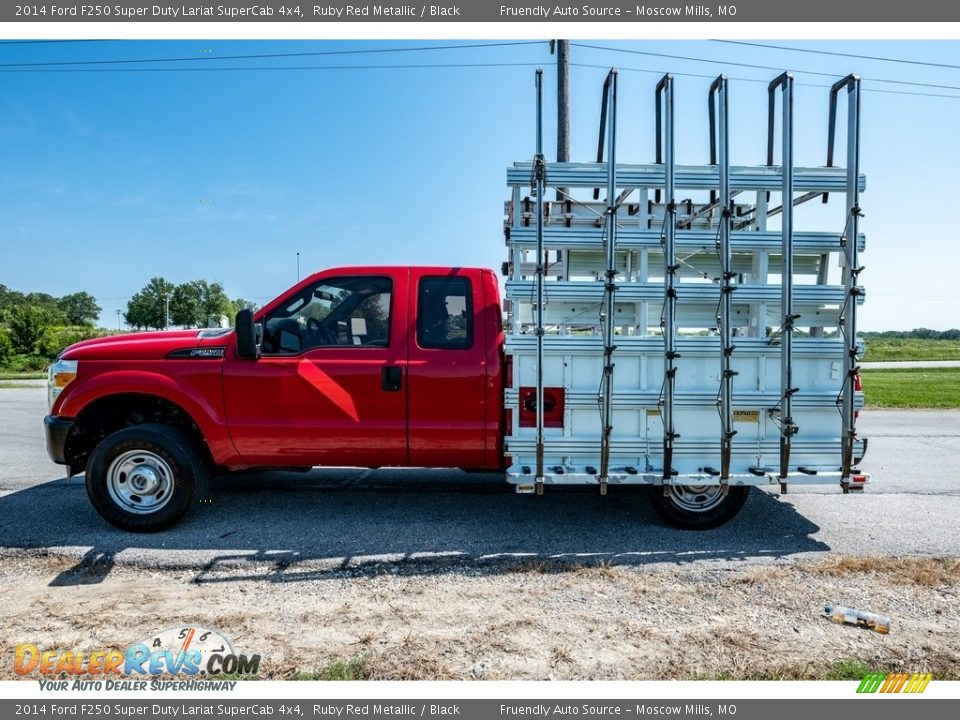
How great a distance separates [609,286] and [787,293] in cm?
132

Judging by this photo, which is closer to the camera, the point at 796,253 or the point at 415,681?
the point at 415,681

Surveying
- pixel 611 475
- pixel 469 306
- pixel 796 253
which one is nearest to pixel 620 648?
pixel 611 475

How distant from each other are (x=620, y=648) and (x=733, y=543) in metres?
1.95

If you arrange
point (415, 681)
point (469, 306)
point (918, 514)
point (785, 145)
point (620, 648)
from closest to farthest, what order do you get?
1. point (415, 681)
2. point (620, 648)
3. point (785, 145)
4. point (469, 306)
5. point (918, 514)

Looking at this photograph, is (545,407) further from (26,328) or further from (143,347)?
(26,328)

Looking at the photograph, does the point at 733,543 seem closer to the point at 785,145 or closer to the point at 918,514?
the point at 918,514

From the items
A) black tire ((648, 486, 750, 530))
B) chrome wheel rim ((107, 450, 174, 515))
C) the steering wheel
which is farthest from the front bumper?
black tire ((648, 486, 750, 530))

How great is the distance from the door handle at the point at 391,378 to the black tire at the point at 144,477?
1.63 meters

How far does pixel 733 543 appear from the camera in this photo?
Result: 4.49 metres

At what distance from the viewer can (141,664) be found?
9.35 feet

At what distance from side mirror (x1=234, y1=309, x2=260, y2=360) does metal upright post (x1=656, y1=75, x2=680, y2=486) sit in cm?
307

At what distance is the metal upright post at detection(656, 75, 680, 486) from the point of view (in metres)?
4.29

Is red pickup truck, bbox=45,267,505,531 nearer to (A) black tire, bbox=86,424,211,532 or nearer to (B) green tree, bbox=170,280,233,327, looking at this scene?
(A) black tire, bbox=86,424,211,532

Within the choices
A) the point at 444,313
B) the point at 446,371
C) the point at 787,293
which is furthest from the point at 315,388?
the point at 787,293
